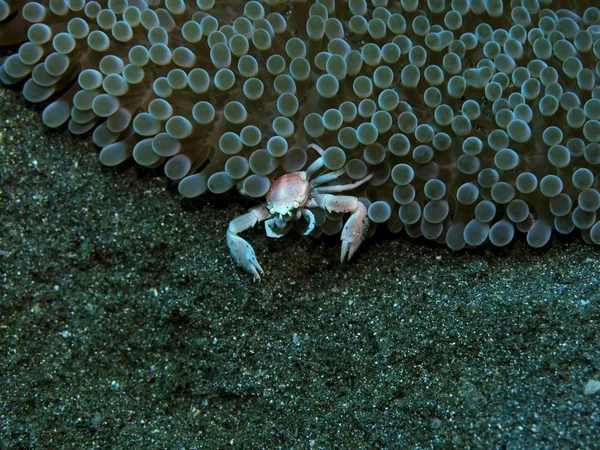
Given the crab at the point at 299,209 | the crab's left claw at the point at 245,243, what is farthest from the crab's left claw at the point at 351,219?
the crab's left claw at the point at 245,243

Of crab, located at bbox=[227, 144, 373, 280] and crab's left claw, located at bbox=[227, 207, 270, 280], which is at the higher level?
crab, located at bbox=[227, 144, 373, 280]

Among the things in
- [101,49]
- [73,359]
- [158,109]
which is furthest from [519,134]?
[73,359]

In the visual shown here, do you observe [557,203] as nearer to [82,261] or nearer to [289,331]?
[289,331]

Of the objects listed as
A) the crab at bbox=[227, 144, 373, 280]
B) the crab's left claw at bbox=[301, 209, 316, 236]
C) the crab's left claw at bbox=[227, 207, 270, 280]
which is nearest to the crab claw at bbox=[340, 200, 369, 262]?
the crab at bbox=[227, 144, 373, 280]

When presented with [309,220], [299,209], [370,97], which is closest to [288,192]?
[299,209]

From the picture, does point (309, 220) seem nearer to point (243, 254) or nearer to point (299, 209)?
point (299, 209)

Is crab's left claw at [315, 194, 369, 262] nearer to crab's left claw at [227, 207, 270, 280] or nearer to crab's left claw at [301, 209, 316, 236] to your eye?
crab's left claw at [301, 209, 316, 236]
